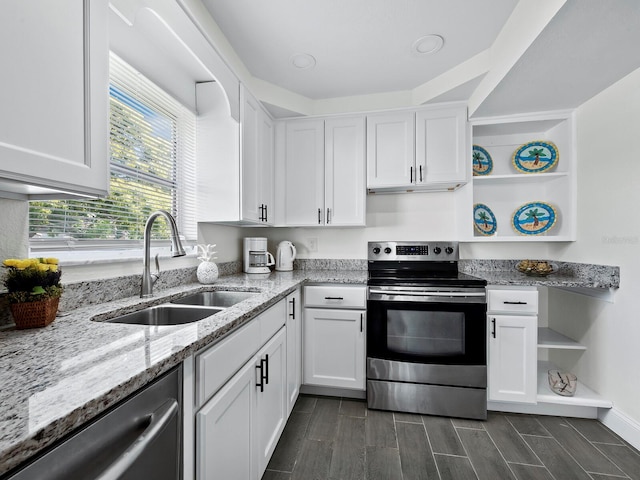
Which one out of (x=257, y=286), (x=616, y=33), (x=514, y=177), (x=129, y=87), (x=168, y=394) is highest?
(x=616, y=33)

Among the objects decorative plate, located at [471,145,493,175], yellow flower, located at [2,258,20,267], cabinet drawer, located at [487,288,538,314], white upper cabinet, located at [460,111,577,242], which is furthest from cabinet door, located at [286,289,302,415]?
decorative plate, located at [471,145,493,175]

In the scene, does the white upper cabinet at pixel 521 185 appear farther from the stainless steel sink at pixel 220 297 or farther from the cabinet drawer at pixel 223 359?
the cabinet drawer at pixel 223 359

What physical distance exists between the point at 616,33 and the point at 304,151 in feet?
6.41

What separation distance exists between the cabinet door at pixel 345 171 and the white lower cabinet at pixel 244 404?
43.2 inches

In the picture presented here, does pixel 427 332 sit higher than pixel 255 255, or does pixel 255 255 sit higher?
pixel 255 255

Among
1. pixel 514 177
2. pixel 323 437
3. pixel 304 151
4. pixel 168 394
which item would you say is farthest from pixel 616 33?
pixel 323 437

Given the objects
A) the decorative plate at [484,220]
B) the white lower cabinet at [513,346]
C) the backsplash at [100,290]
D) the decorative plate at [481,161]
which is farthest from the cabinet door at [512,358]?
the backsplash at [100,290]

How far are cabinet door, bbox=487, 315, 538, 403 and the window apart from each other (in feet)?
7.18

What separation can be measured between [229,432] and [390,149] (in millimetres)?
2207

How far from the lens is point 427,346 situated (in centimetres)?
199

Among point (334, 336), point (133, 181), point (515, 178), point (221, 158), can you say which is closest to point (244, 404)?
point (334, 336)

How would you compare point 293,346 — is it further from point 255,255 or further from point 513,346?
point 513,346

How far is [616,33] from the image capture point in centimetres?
137

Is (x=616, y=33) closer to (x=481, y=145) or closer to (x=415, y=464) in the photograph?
(x=481, y=145)
